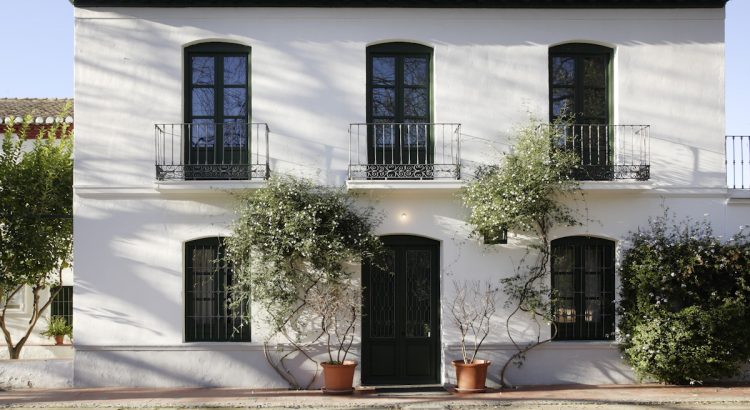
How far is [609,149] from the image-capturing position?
13656 millimetres

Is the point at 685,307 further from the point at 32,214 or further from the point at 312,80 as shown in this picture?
the point at 32,214

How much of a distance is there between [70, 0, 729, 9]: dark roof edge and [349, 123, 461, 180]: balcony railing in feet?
6.63

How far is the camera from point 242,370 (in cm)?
1313

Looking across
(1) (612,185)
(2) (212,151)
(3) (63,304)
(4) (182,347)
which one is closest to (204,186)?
(2) (212,151)

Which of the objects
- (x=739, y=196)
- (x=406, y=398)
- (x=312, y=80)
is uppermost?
(x=312, y=80)

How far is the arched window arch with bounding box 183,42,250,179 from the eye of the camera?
13.5m

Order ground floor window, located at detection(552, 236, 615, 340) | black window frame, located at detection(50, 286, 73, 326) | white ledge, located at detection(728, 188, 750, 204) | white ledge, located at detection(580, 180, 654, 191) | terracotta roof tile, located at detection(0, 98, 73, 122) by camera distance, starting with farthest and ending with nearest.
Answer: black window frame, located at detection(50, 286, 73, 326), terracotta roof tile, located at detection(0, 98, 73, 122), white ledge, located at detection(728, 188, 750, 204), ground floor window, located at detection(552, 236, 615, 340), white ledge, located at detection(580, 180, 654, 191)

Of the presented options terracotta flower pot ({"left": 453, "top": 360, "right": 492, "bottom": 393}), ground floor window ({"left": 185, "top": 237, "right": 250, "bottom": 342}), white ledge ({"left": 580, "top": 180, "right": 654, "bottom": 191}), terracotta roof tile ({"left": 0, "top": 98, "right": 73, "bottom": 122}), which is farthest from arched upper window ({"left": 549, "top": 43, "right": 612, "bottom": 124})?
terracotta roof tile ({"left": 0, "top": 98, "right": 73, "bottom": 122})

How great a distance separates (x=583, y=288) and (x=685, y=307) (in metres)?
1.61

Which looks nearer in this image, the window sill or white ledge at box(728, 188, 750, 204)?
the window sill

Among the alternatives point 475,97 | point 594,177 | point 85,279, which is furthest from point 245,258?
point 594,177

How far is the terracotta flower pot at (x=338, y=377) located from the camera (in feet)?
41.2

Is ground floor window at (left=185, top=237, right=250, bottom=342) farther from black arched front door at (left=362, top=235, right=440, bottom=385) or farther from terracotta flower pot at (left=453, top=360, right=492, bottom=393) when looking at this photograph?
terracotta flower pot at (left=453, top=360, right=492, bottom=393)

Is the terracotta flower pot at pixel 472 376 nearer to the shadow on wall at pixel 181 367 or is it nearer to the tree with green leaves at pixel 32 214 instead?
the shadow on wall at pixel 181 367
